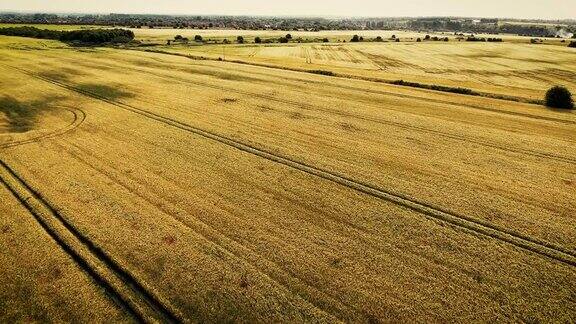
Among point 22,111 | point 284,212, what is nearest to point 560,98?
point 284,212

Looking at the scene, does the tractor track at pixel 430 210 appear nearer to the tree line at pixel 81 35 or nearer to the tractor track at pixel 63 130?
the tractor track at pixel 63 130

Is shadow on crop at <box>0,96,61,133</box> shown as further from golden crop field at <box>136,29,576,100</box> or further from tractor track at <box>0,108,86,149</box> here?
golden crop field at <box>136,29,576,100</box>

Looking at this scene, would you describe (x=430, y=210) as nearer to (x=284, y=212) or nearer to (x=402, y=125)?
(x=284, y=212)

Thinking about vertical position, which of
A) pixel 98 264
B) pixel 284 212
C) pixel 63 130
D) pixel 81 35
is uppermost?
pixel 81 35

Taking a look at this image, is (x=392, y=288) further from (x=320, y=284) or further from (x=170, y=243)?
(x=170, y=243)

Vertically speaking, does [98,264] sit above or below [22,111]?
below

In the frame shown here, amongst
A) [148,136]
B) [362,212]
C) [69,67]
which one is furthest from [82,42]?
[362,212]

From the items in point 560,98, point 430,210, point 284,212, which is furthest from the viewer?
point 560,98
